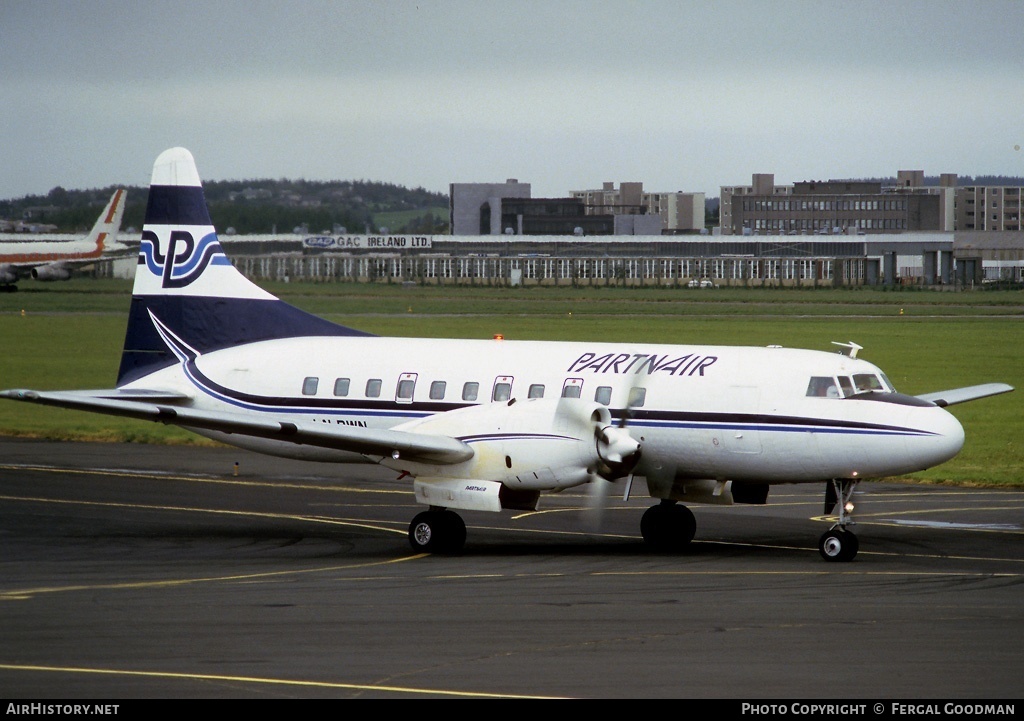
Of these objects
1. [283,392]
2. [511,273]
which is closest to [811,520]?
[283,392]

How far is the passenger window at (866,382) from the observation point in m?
21.1

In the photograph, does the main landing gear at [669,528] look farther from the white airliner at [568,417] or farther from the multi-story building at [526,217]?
the multi-story building at [526,217]

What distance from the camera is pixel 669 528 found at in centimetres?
2250

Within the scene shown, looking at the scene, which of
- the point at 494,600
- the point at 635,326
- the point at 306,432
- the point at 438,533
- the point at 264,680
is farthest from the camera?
the point at 635,326

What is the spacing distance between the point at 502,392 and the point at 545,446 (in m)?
2.26

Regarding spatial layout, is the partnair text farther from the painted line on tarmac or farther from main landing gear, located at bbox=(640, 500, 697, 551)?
the painted line on tarmac

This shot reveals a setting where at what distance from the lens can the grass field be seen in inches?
1705

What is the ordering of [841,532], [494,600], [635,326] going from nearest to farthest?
[494,600], [841,532], [635,326]

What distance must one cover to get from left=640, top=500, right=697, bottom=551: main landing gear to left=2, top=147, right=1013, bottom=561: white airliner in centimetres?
2

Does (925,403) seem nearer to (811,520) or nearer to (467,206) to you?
(811,520)

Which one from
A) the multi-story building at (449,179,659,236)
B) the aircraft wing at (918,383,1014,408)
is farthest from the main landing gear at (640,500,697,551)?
the multi-story building at (449,179,659,236)

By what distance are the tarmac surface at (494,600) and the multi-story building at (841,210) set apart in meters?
153

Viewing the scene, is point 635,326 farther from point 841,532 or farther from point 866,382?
point 841,532


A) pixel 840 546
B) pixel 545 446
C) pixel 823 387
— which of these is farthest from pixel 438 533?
pixel 823 387
